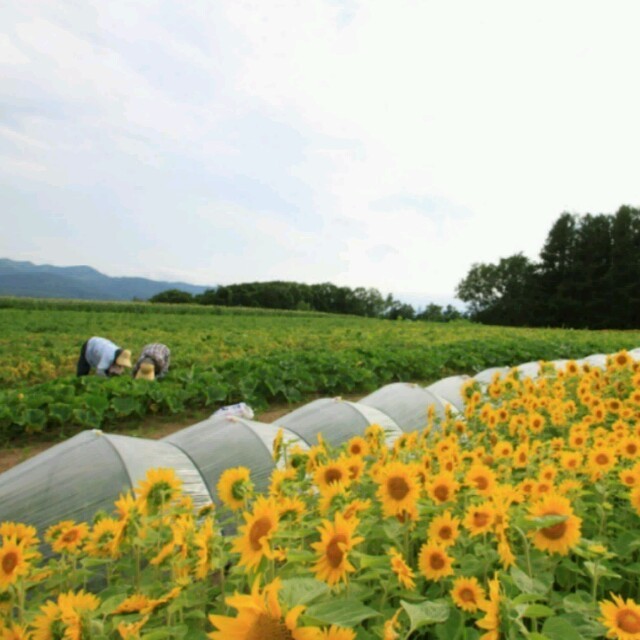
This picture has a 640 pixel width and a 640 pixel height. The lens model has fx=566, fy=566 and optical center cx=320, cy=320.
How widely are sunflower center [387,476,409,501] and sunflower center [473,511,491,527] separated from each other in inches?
A: 8.2

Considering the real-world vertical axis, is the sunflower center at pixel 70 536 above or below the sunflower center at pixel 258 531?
below

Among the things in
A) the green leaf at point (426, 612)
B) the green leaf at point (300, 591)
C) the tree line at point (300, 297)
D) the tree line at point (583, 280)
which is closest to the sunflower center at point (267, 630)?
the green leaf at point (300, 591)

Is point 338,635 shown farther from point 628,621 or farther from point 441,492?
point 441,492

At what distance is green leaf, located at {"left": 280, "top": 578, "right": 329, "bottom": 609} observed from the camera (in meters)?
1.03

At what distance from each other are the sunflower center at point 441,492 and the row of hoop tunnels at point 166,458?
0.73m

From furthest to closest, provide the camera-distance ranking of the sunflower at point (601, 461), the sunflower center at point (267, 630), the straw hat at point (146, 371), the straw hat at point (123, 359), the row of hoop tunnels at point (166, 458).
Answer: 1. the straw hat at point (123, 359)
2. the straw hat at point (146, 371)
3. the row of hoop tunnels at point (166, 458)
4. the sunflower at point (601, 461)
5. the sunflower center at point (267, 630)

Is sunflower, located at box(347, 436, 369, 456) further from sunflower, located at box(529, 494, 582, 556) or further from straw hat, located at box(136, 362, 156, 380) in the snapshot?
straw hat, located at box(136, 362, 156, 380)

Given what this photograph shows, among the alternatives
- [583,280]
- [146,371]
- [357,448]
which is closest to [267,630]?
[357,448]

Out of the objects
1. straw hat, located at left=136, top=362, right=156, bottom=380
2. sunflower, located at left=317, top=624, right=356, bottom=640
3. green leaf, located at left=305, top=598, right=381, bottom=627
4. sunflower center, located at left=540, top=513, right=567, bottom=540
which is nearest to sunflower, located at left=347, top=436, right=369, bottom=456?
sunflower center, located at left=540, top=513, right=567, bottom=540

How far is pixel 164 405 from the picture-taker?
7.91m

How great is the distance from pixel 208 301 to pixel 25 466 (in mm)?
65525

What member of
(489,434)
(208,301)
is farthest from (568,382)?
(208,301)

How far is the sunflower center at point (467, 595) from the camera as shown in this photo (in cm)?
138

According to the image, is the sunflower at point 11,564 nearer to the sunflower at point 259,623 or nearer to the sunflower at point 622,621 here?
the sunflower at point 259,623
